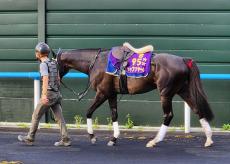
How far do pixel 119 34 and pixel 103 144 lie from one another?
3.44 m

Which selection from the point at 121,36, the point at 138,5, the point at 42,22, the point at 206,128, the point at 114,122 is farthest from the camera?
the point at 42,22

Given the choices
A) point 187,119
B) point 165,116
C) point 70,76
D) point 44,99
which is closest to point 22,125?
point 70,76

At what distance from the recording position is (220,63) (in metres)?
12.4

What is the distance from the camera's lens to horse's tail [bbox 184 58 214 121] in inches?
384

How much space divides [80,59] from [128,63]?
99 cm

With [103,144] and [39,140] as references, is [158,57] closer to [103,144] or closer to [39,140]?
[103,144]

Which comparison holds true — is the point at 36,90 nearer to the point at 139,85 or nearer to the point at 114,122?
the point at 114,122

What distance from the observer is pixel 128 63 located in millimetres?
9828

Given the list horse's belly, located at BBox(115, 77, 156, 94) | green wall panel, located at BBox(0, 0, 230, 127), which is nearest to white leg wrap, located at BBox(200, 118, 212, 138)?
horse's belly, located at BBox(115, 77, 156, 94)

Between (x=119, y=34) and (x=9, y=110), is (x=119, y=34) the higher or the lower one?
the higher one

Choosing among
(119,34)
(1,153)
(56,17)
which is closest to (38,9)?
(56,17)

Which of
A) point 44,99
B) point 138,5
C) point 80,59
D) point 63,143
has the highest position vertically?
point 138,5

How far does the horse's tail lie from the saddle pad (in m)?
0.71

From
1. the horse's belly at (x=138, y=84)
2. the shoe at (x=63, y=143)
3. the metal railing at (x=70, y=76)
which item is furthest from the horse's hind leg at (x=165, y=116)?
A: the metal railing at (x=70, y=76)
